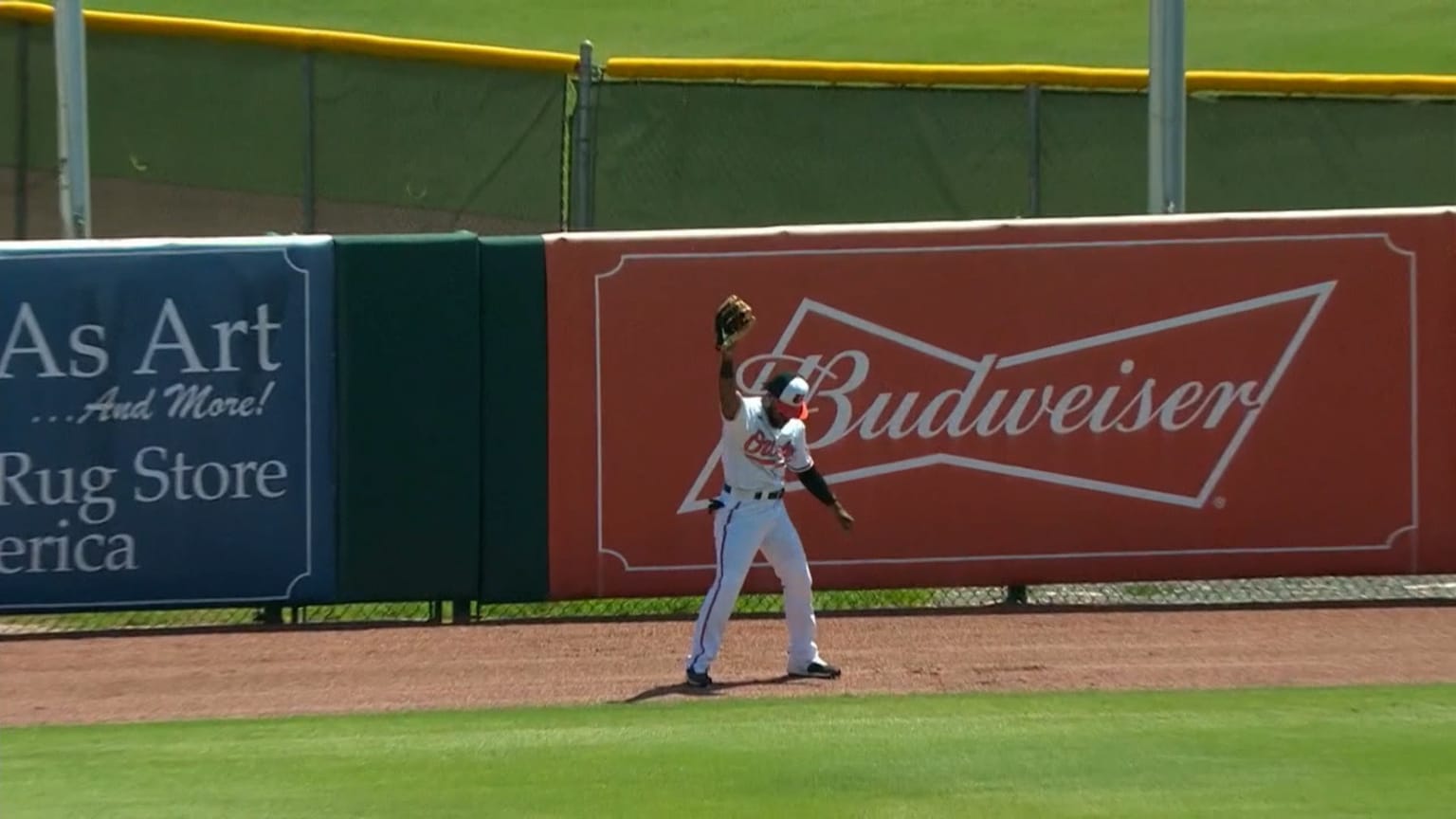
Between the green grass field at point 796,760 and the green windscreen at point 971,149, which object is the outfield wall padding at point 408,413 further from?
the green windscreen at point 971,149

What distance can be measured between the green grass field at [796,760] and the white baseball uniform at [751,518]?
458 mm

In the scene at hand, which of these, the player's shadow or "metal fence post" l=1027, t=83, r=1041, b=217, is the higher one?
"metal fence post" l=1027, t=83, r=1041, b=217

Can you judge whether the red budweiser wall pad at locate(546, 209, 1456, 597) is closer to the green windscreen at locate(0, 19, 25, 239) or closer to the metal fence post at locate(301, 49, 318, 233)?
the metal fence post at locate(301, 49, 318, 233)

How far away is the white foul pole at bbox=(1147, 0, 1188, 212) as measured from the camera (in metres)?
13.0

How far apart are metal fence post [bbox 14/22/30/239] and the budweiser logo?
849cm

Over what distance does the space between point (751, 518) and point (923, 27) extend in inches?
649

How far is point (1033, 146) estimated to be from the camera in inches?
597

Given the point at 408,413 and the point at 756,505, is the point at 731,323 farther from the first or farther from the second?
the point at 408,413

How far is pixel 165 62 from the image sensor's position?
17.8 metres

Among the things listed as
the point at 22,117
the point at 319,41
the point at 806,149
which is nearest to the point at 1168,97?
the point at 806,149

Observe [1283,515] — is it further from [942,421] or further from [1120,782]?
[1120,782]

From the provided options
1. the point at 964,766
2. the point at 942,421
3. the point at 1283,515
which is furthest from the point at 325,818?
the point at 1283,515

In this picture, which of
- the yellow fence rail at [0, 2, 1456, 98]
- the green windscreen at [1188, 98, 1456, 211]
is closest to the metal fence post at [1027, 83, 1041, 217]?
the yellow fence rail at [0, 2, 1456, 98]

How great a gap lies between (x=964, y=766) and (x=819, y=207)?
9.21 m
